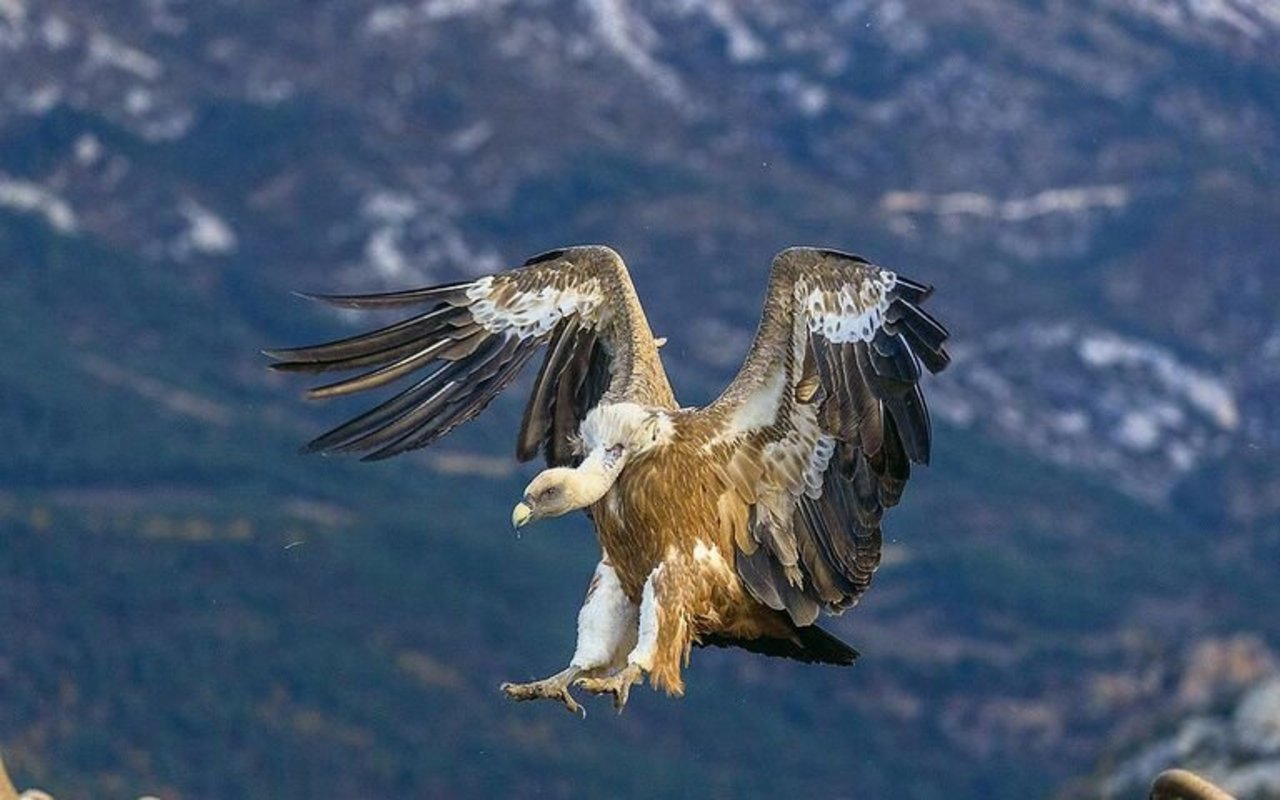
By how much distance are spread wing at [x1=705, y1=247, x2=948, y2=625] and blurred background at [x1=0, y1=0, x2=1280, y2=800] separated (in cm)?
942

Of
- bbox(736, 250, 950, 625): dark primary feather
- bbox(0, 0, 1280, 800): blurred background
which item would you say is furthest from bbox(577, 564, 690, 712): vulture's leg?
bbox(0, 0, 1280, 800): blurred background

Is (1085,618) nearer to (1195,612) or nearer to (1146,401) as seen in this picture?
(1195,612)

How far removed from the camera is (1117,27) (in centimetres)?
18538

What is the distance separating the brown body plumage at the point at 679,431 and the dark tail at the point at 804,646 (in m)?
0.01

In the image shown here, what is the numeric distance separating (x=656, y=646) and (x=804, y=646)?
1360mm

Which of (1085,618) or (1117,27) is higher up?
(1117,27)

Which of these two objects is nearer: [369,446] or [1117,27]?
[369,446]

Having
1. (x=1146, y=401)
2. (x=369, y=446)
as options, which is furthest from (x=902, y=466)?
(x=1146, y=401)

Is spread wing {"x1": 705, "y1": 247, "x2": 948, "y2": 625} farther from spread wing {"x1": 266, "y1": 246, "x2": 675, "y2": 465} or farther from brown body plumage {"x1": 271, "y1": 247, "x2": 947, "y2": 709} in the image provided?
spread wing {"x1": 266, "y1": 246, "x2": 675, "y2": 465}

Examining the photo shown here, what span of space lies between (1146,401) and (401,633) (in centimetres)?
8126

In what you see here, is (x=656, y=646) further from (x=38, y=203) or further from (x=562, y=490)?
(x=38, y=203)

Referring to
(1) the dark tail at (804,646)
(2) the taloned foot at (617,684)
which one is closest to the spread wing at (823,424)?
(1) the dark tail at (804,646)

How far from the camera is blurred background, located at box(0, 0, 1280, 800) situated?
99.8 m

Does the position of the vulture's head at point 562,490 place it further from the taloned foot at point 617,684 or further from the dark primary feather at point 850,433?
the dark primary feather at point 850,433
